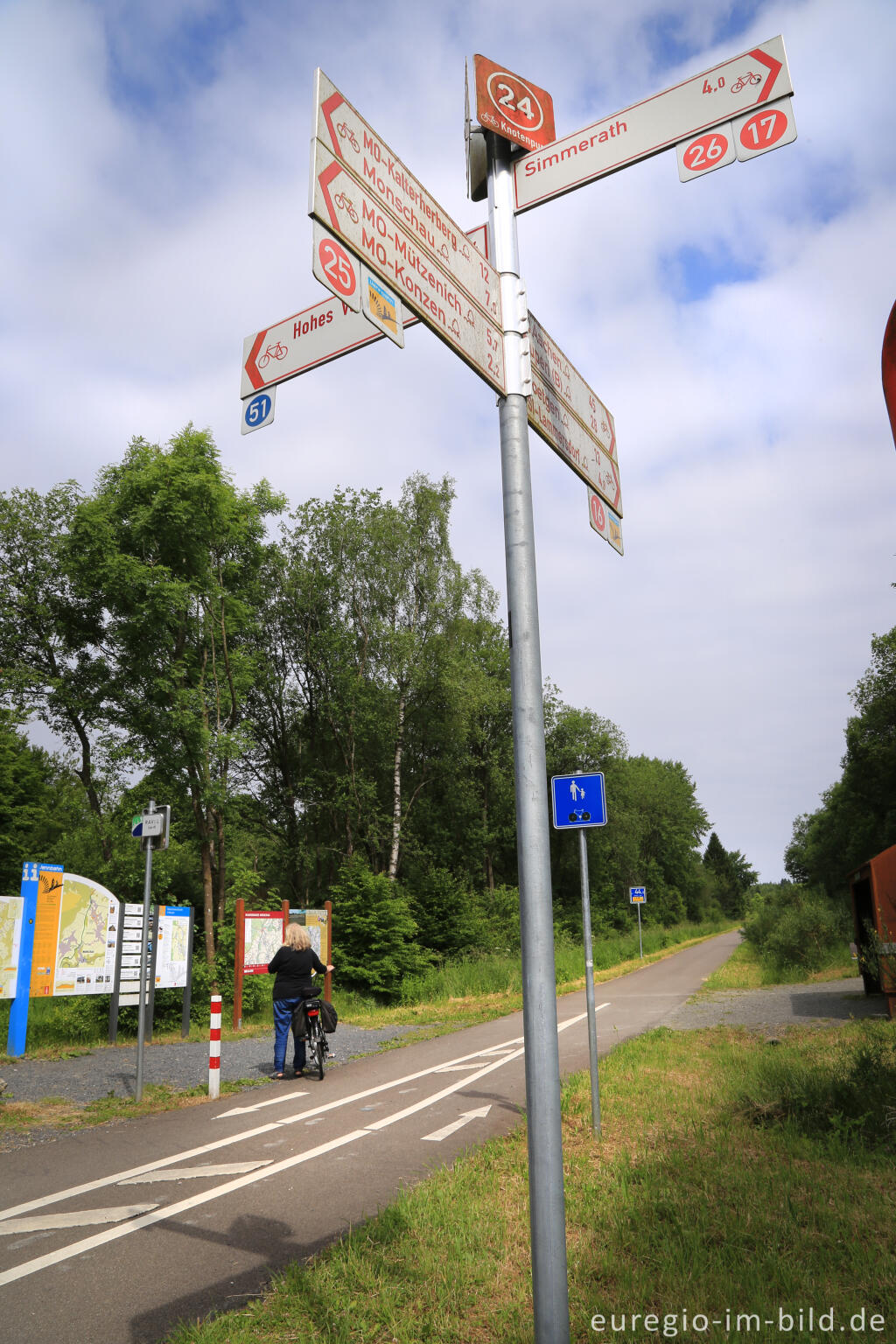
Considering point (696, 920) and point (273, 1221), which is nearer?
point (273, 1221)

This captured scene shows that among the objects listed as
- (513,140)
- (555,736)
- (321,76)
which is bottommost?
(321,76)

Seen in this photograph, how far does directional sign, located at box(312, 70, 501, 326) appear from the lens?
85.4 inches

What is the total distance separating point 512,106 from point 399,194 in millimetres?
883

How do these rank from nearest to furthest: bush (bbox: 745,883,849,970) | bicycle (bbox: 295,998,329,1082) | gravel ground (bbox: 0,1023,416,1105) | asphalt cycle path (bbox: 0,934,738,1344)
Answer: asphalt cycle path (bbox: 0,934,738,1344), gravel ground (bbox: 0,1023,416,1105), bicycle (bbox: 295,998,329,1082), bush (bbox: 745,883,849,970)

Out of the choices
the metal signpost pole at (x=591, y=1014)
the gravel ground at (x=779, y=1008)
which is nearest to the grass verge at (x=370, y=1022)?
the gravel ground at (x=779, y=1008)

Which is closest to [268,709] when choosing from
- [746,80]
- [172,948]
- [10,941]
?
[172,948]

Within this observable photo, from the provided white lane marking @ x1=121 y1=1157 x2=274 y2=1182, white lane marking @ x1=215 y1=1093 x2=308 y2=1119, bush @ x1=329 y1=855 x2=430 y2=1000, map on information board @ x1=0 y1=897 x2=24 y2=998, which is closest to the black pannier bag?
white lane marking @ x1=215 y1=1093 x2=308 y2=1119

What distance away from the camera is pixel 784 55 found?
2.78 metres

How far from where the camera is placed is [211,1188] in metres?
5.73

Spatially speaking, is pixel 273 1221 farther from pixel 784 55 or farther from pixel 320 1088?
pixel 784 55

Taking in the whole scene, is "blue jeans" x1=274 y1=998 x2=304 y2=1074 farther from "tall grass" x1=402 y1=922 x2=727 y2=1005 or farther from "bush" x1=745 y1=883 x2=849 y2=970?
"bush" x1=745 y1=883 x2=849 y2=970

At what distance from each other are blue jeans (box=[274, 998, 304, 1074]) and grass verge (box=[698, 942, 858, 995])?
39.6ft

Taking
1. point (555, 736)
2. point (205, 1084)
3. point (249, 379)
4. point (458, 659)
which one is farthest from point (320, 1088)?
point (555, 736)

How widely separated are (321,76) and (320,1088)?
9.83m
